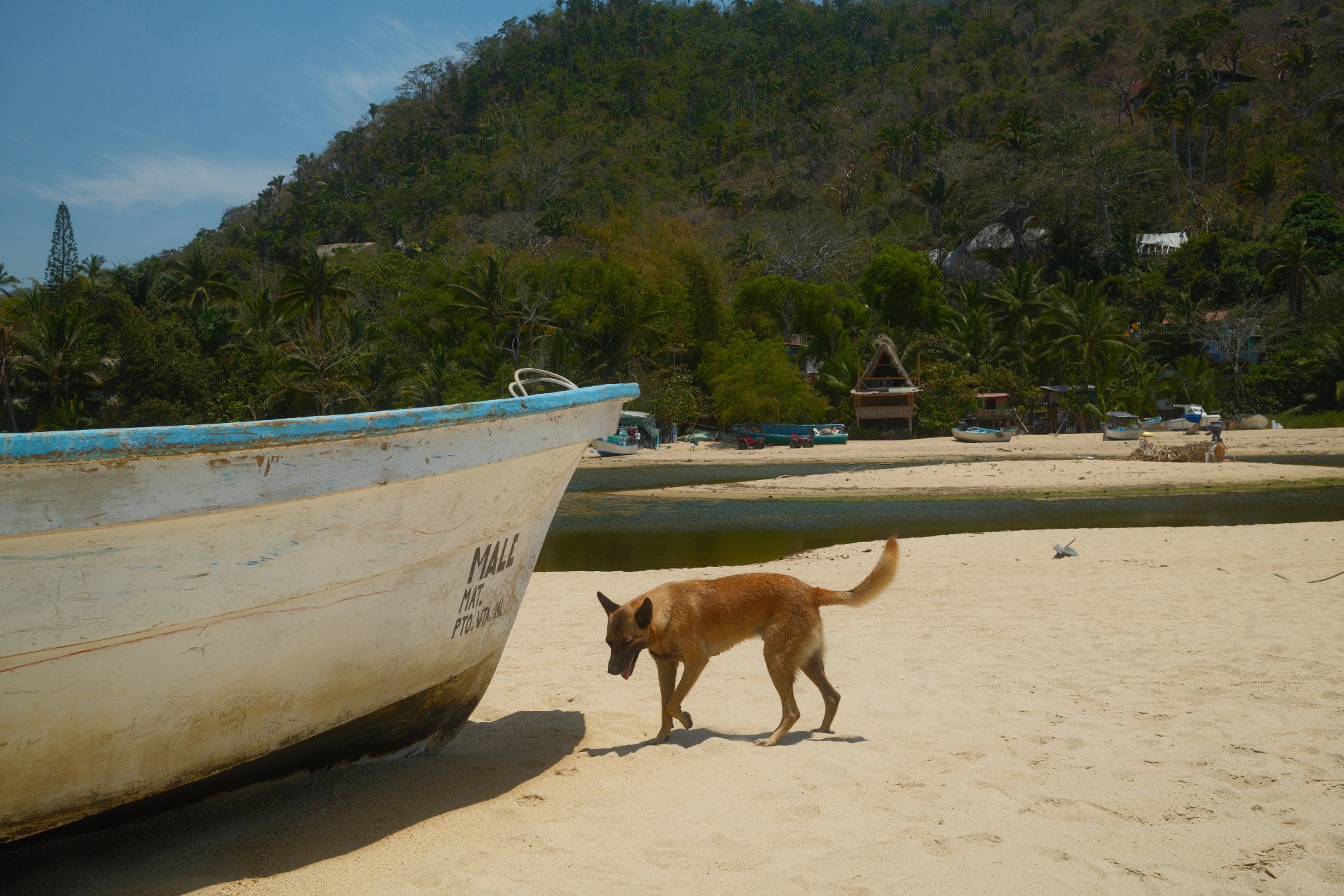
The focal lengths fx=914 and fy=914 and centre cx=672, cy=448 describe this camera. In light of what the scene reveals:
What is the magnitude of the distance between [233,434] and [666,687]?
9.02 ft

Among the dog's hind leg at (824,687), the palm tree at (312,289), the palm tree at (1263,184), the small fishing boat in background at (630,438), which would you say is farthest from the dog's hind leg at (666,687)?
the palm tree at (1263,184)

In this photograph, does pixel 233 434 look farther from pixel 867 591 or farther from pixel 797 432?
pixel 797 432

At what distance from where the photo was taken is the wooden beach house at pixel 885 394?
44.2 meters

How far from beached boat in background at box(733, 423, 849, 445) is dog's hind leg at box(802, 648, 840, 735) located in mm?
37244

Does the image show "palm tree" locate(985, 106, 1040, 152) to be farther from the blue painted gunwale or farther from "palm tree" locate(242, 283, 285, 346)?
the blue painted gunwale

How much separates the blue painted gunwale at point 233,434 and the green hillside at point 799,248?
1395cm

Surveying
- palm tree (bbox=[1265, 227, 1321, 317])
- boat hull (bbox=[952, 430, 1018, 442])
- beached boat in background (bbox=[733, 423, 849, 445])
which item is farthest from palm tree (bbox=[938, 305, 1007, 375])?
palm tree (bbox=[1265, 227, 1321, 317])

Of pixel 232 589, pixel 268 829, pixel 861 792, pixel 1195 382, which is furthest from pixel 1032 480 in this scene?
pixel 232 589

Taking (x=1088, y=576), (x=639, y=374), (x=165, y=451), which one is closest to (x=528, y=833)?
(x=165, y=451)

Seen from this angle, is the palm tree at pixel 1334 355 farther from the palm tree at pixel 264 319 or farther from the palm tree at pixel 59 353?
the palm tree at pixel 59 353

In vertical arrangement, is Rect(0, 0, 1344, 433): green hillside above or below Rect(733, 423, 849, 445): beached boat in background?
above

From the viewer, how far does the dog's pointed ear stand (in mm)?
4695

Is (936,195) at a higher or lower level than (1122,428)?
higher

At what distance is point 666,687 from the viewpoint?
5.00 metres
